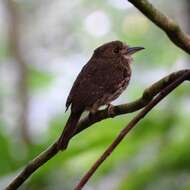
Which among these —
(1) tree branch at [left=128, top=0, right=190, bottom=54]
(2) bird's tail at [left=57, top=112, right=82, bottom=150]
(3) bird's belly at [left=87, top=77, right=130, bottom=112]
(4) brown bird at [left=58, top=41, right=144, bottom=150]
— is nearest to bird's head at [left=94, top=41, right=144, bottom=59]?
(4) brown bird at [left=58, top=41, right=144, bottom=150]

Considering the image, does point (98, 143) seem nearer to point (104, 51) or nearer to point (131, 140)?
point (131, 140)

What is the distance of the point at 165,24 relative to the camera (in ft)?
3.46

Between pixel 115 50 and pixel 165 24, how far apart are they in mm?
1250

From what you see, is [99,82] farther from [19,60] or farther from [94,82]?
[19,60]

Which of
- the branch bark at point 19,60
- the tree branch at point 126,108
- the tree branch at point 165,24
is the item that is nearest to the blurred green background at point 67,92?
the branch bark at point 19,60

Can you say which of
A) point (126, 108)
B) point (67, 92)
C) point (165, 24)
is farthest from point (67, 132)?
point (67, 92)

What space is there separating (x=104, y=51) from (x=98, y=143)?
0.47m

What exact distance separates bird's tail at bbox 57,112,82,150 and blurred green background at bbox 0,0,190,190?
7.5 inches

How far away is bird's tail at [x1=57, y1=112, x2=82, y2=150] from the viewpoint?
4.00ft

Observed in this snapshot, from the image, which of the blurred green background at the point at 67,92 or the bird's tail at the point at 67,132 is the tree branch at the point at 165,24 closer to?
the bird's tail at the point at 67,132

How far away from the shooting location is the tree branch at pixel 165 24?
1.04m

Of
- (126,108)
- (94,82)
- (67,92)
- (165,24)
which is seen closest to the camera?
(165,24)

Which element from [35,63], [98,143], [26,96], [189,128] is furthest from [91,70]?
[35,63]

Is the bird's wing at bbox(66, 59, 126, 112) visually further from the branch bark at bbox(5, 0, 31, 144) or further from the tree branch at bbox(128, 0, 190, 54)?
the branch bark at bbox(5, 0, 31, 144)
